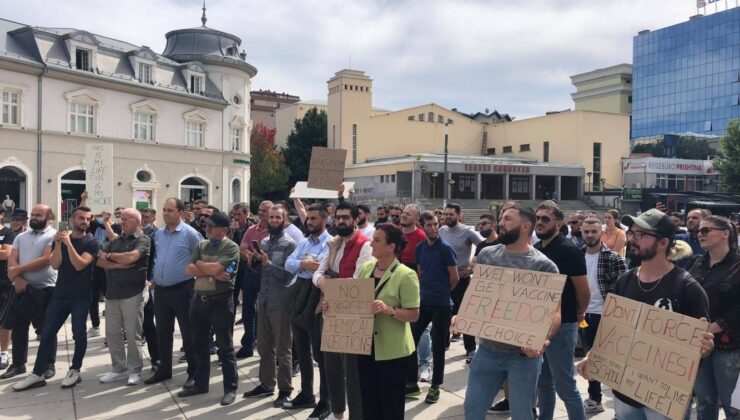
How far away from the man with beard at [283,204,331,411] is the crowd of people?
0.02 m

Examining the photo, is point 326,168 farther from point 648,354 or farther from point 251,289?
point 648,354

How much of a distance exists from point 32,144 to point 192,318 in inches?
1178

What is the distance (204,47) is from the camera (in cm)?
4209

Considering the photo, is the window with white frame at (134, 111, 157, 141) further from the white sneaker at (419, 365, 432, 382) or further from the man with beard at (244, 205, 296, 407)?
the white sneaker at (419, 365, 432, 382)

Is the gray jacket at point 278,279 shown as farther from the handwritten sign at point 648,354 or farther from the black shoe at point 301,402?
the handwritten sign at point 648,354

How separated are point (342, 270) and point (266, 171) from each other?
173 ft

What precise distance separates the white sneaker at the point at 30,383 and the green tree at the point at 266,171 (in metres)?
49.1

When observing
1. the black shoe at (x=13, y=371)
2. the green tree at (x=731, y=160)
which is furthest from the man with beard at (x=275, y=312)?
the green tree at (x=731, y=160)

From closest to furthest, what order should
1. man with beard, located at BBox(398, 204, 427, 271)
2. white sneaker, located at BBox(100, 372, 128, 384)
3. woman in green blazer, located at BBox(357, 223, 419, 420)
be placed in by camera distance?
woman in green blazer, located at BBox(357, 223, 419, 420)
white sneaker, located at BBox(100, 372, 128, 384)
man with beard, located at BBox(398, 204, 427, 271)

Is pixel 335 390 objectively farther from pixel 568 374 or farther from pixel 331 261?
pixel 568 374

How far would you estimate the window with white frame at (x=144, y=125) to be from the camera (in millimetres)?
36719

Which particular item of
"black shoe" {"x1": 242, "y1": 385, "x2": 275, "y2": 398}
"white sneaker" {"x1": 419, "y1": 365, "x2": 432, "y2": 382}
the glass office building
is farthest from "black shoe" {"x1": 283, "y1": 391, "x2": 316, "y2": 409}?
the glass office building

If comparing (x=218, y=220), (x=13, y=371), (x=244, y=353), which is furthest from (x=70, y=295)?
(x=244, y=353)

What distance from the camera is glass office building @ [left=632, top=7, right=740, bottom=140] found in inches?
3632
